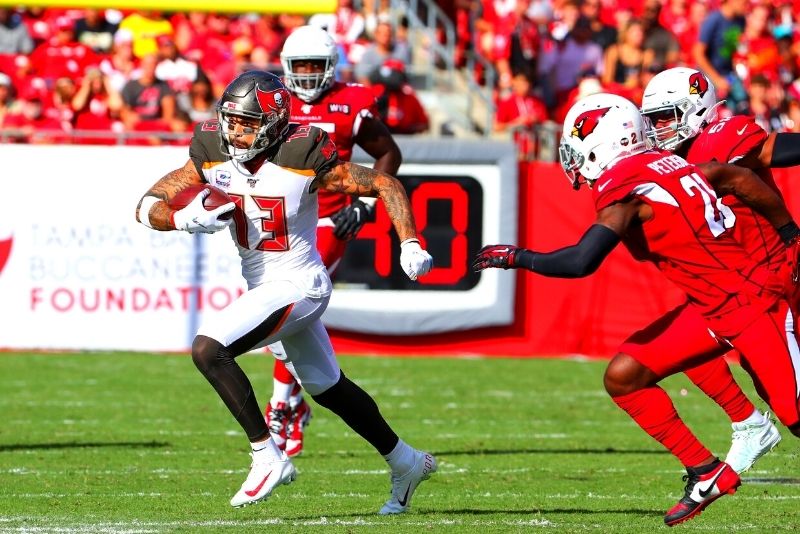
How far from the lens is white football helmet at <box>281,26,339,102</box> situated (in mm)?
7406

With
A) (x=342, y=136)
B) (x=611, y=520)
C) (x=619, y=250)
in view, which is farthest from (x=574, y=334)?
(x=611, y=520)

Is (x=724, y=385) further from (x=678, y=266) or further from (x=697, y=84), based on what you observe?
(x=697, y=84)

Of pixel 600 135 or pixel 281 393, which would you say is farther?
pixel 281 393

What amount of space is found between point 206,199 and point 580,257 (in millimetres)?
1357

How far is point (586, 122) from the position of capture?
5.31m

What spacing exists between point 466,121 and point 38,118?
395 centimetres

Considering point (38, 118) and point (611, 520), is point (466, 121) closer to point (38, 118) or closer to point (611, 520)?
point (38, 118)

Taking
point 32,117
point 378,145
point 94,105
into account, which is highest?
point 378,145

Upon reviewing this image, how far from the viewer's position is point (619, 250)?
37.9 feet

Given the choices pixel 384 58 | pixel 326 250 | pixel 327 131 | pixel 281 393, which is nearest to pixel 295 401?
pixel 281 393

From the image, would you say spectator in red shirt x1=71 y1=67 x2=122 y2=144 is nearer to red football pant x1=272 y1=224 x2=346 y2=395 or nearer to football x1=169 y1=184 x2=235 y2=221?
red football pant x1=272 y1=224 x2=346 y2=395

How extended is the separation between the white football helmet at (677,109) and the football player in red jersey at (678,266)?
0.62 meters

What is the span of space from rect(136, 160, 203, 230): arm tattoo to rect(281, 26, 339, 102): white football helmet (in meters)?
1.76

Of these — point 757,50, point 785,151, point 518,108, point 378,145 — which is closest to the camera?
point 785,151
